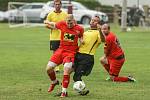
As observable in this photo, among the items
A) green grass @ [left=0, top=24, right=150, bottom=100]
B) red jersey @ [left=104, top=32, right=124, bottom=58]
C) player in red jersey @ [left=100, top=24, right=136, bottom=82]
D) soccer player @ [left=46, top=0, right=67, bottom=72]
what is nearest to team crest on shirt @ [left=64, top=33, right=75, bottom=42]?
green grass @ [left=0, top=24, right=150, bottom=100]

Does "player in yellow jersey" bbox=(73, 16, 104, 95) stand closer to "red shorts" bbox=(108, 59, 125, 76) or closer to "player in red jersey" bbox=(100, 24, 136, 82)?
"player in red jersey" bbox=(100, 24, 136, 82)

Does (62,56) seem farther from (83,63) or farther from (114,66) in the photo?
(114,66)

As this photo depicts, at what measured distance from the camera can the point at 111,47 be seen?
17141 millimetres

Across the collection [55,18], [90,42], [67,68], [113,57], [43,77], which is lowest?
[43,77]

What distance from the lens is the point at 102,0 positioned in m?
64.7

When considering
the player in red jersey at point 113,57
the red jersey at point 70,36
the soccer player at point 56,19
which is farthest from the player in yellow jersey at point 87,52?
the soccer player at point 56,19

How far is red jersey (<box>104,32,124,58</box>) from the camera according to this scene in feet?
55.8

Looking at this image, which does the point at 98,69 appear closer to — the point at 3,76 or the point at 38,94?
the point at 3,76

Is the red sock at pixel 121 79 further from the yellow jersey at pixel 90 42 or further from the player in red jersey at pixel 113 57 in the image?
the yellow jersey at pixel 90 42

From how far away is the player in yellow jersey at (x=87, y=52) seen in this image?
47.0 feet

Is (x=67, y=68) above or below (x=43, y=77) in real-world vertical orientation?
above

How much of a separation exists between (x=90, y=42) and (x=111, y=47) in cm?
266

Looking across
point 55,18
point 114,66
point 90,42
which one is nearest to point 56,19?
point 55,18

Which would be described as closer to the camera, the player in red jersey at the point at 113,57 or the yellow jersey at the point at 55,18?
the player in red jersey at the point at 113,57
